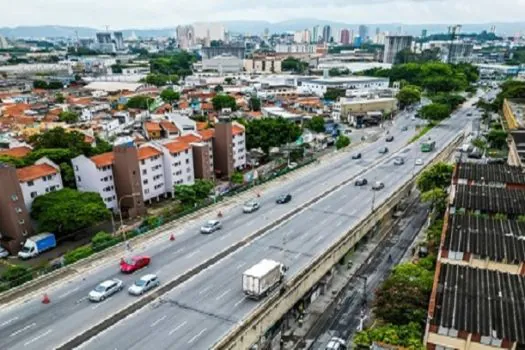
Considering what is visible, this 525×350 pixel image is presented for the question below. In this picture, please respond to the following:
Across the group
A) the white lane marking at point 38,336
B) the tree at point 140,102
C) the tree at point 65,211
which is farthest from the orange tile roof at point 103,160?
the tree at point 140,102

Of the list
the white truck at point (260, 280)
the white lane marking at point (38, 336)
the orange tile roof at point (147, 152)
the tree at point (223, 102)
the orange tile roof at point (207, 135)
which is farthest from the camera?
the tree at point (223, 102)

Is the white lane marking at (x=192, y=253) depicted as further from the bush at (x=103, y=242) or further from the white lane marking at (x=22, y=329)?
the white lane marking at (x=22, y=329)

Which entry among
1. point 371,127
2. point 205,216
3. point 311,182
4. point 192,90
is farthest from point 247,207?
point 192,90

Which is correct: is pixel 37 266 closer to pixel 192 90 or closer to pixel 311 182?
pixel 311 182

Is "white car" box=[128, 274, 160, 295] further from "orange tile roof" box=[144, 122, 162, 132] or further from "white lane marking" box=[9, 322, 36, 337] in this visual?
"orange tile roof" box=[144, 122, 162, 132]

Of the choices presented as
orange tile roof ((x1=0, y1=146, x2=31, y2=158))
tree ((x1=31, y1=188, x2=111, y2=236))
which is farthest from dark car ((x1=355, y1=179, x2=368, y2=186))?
orange tile roof ((x1=0, y1=146, x2=31, y2=158))

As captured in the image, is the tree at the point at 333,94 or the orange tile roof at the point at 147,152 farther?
the tree at the point at 333,94

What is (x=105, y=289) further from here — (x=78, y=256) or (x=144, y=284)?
(x=78, y=256)

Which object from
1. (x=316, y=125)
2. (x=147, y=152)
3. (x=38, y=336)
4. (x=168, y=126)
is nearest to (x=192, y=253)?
(x=38, y=336)
